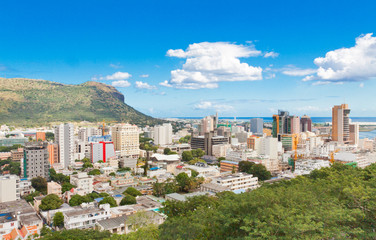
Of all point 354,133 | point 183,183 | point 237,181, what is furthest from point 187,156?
point 354,133

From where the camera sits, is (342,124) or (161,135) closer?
(342,124)

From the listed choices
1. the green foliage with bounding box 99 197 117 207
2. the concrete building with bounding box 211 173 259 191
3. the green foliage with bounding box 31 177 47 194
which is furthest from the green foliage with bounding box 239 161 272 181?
the green foliage with bounding box 31 177 47 194

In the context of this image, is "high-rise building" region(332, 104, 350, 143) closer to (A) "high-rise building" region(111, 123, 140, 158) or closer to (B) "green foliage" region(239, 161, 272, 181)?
(B) "green foliage" region(239, 161, 272, 181)

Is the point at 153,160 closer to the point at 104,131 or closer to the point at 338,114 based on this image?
the point at 104,131

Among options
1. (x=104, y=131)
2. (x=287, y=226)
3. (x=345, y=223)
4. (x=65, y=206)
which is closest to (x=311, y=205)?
(x=345, y=223)

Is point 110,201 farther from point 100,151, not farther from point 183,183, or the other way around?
point 100,151

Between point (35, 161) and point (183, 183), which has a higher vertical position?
point (35, 161)

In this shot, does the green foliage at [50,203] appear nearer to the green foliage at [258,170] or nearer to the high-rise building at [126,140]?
the green foliage at [258,170]
